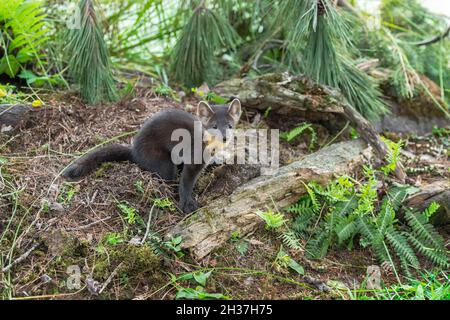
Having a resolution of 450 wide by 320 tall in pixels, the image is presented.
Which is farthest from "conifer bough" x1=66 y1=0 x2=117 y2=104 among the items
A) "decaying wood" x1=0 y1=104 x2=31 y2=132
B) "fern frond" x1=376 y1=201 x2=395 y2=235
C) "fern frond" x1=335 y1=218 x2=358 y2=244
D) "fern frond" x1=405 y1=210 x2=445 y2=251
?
"fern frond" x1=405 y1=210 x2=445 y2=251

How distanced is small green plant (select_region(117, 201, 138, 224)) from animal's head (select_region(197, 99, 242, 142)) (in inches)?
43.7

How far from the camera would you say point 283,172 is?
5.09 m

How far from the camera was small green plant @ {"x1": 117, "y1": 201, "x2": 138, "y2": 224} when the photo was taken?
449 cm

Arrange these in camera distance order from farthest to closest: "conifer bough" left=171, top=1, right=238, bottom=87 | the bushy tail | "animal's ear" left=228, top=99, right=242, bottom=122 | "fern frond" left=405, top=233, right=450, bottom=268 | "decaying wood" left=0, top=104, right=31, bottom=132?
"conifer bough" left=171, top=1, right=238, bottom=87 < "decaying wood" left=0, top=104, right=31, bottom=132 < "animal's ear" left=228, top=99, right=242, bottom=122 < the bushy tail < "fern frond" left=405, top=233, right=450, bottom=268

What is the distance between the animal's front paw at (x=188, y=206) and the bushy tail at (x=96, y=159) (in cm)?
78

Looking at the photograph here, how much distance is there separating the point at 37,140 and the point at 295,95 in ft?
9.47

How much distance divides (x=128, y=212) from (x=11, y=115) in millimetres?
2043

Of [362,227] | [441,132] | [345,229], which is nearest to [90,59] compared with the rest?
[345,229]

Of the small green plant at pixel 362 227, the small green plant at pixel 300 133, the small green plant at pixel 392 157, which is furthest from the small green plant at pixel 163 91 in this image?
the small green plant at pixel 392 157

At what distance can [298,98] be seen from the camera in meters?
5.95

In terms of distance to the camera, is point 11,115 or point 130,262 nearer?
point 130,262

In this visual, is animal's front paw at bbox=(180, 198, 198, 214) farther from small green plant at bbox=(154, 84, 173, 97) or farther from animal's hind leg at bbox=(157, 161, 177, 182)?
small green plant at bbox=(154, 84, 173, 97)

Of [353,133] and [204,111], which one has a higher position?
[204,111]

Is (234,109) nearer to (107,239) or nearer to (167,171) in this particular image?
(167,171)
